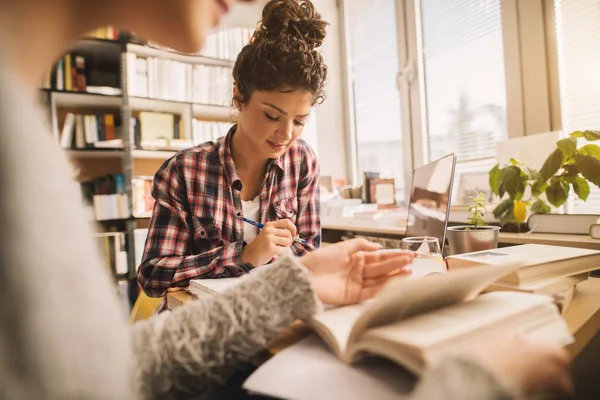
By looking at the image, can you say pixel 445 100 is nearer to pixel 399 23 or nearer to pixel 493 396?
pixel 399 23

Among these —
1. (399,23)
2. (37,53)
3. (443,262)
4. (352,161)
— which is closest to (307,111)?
(443,262)

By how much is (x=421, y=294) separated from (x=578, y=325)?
271 millimetres

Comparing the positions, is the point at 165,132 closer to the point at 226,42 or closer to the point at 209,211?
the point at 226,42

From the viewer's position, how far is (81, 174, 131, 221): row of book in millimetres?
2555

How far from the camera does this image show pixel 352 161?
3.40m

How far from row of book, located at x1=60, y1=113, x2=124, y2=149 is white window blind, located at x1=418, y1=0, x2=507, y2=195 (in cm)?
213

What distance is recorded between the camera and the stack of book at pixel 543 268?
1.99 ft

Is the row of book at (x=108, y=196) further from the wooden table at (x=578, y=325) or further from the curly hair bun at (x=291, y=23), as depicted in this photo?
the wooden table at (x=578, y=325)

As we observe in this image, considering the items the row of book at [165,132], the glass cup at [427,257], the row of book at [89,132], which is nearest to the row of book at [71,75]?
the row of book at [89,132]

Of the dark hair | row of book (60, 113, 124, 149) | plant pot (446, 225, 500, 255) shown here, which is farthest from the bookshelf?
plant pot (446, 225, 500, 255)

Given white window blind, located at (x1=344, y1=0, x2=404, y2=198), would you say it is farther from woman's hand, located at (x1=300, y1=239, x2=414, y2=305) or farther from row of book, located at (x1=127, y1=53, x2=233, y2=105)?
woman's hand, located at (x1=300, y1=239, x2=414, y2=305)

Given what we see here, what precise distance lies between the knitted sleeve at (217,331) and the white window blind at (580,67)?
172cm

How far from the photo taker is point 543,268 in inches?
24.9

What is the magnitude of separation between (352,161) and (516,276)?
2.83 m
